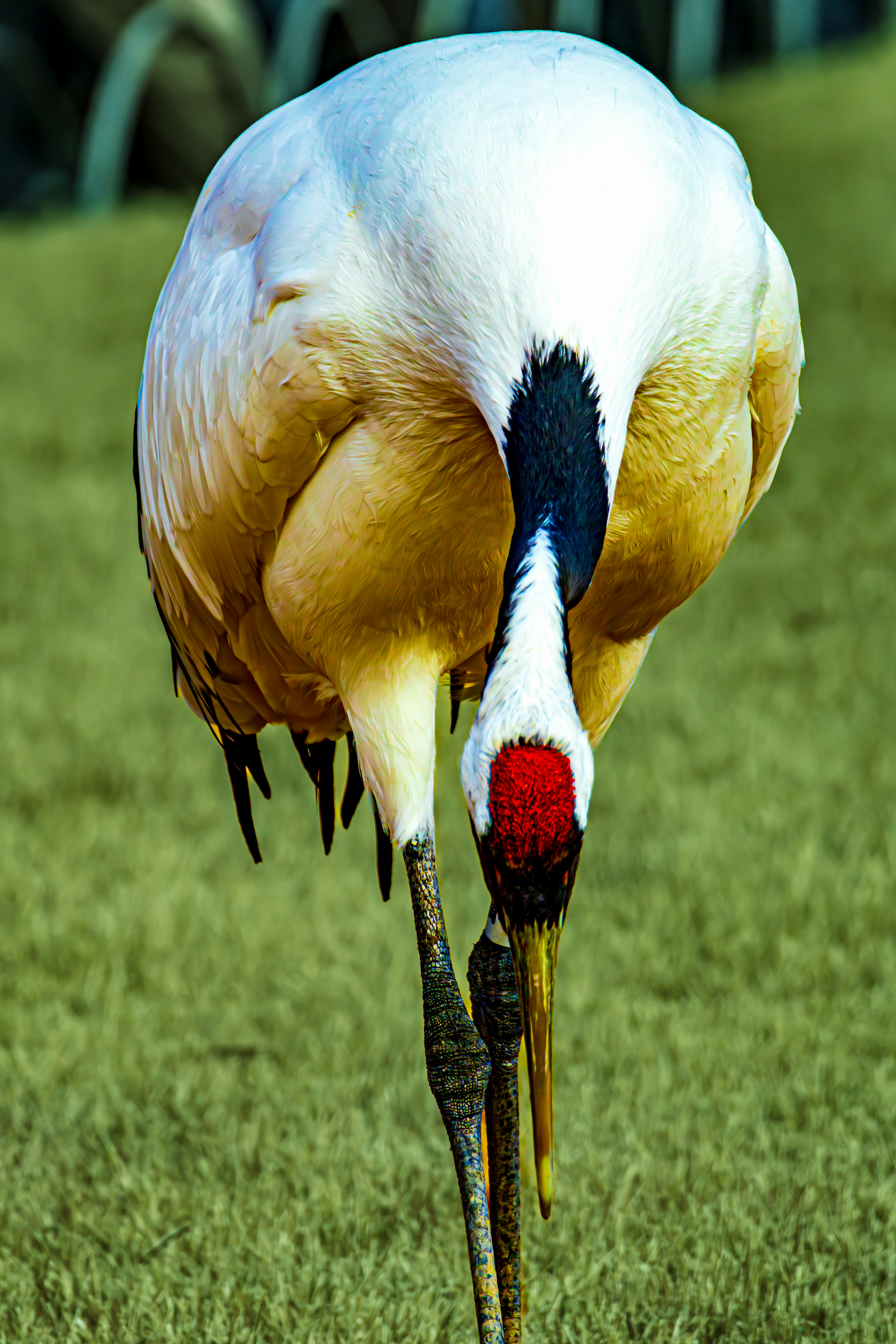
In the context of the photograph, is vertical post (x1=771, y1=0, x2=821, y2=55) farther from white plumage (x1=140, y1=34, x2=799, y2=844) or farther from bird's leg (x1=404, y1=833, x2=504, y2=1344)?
bird's leg (x1=404, y1=833, x2=504, y2=1344)

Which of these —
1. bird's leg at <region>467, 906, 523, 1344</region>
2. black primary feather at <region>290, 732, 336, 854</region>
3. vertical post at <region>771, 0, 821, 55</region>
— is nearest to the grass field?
bird's leg at <region>467, 906, 523, 1344</region>

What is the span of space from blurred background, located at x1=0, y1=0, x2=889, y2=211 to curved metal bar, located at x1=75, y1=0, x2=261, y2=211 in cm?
1

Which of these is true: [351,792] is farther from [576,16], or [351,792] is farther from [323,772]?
[576,16]

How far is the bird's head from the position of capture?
200 cm

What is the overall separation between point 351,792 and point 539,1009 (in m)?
1.43

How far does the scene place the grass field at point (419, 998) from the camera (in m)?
3.33

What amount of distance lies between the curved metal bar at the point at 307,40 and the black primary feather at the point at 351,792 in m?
9.90

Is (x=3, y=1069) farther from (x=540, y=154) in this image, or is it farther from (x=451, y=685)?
(x=540, y=154)

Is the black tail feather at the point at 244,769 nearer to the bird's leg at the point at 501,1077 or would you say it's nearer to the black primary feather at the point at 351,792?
the black primary feather at the point at 351,792

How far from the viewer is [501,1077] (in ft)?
10.8

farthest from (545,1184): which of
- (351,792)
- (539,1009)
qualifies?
(351,792)

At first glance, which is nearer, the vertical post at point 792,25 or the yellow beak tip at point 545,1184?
the yellow beak tip at point 545,1184

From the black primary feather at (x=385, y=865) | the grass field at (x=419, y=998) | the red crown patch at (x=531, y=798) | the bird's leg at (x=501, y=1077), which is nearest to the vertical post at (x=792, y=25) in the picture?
the grass field at (x=419, y=998)

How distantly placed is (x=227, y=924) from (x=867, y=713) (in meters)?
2.51
